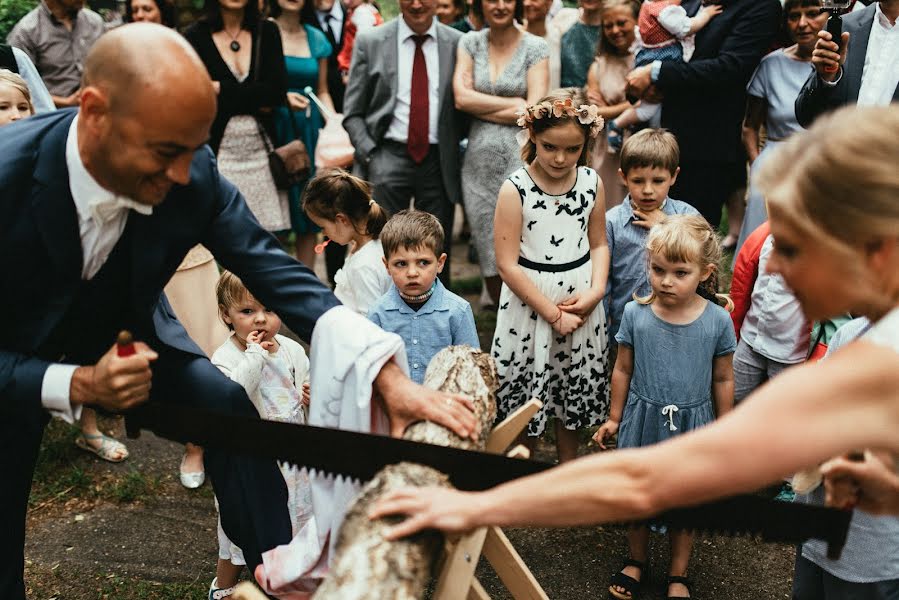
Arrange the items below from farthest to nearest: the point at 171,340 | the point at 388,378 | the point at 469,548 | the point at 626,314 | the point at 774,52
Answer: the point at 774,52, the point at 626,314, the point at 171,340, the point at 388,378, the point at 469,548

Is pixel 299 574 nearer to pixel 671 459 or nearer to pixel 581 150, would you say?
pixel 671 459

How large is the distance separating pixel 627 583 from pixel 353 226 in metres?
2.42

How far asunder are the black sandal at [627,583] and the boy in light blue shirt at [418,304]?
4.36 feet

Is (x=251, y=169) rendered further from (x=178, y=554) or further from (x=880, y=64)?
(x=880, y=64)

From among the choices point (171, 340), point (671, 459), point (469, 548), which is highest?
point (671, 459)

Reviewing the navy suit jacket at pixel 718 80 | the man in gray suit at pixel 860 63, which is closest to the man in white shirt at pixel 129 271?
the man in gray suit at pixel 860 63

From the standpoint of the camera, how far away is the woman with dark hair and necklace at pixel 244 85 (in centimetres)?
618

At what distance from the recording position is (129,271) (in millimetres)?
2994

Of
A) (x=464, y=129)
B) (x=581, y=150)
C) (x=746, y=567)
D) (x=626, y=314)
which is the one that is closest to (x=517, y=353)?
(x=626, y=314)

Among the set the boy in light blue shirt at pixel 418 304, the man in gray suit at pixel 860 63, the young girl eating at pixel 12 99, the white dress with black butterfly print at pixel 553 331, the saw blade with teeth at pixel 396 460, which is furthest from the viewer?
the man in gray suit at pixel 860 63

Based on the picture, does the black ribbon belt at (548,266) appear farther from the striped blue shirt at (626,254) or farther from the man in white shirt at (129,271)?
the man in white shirt at (129,271)

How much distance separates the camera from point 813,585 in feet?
9.95

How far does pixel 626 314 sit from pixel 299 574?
6.51 feet

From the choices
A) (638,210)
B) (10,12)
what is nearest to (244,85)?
(10,12)
